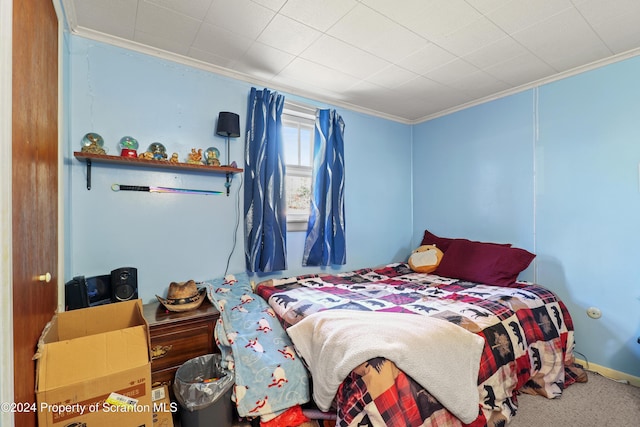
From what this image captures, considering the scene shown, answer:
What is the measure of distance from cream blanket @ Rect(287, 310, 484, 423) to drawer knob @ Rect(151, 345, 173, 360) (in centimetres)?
80

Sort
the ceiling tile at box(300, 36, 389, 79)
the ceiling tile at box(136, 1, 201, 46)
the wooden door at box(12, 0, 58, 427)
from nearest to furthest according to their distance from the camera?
the wooden door at box(12, 0, 58, 427) → the ceiling tile at box(136, 1, 201, 46) → the ceiling tile at box(300, 36, 389, 79)

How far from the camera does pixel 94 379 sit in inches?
44.4

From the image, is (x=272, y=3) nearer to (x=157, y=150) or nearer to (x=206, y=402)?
(x=157, y=150)

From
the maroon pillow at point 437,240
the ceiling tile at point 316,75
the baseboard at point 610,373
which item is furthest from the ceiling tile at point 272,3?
the baseboard at point 610,373

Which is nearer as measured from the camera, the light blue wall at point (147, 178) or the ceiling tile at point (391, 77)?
the light blue wall at point (147, 178)

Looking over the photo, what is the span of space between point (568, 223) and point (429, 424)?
2.13 m

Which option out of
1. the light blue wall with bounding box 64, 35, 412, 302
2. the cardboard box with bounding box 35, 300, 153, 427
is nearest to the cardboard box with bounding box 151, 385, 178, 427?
the cardboard box with bounding box 35, 300, 153, 427

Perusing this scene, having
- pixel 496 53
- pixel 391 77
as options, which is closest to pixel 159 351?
pixel 391 77

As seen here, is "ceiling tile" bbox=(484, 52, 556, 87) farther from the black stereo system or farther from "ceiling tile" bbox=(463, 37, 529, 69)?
the black stereo system

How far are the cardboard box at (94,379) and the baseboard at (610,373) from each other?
3016 mm

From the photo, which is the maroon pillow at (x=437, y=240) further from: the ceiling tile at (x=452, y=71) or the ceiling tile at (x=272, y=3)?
the ceiling tile at (x=272, y=3)

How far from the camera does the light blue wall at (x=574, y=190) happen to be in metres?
2.16

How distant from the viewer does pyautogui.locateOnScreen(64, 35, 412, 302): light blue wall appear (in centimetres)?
189

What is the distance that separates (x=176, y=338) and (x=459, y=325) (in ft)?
5.31
